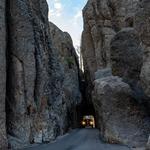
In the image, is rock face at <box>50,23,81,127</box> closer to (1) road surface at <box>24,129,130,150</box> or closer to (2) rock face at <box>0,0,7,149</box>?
(1) road surface at <box>24,129,130,150</box>

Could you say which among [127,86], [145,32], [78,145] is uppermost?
[145,32]

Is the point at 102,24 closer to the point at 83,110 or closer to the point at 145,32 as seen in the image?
the point at 83,110

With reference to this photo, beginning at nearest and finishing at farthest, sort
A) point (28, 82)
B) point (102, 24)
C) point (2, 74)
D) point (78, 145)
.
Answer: point (78, 145) < point (2, 74) < point (28, 82) < point (102, 24)

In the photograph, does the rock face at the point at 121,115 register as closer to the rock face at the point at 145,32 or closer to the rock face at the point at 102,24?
the rock face at the point at 145,32

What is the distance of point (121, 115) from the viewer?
16047mm

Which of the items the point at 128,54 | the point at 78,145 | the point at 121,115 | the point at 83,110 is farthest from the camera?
the point at 83,110

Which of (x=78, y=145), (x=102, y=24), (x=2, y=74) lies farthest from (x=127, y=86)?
(x=102, y=24)

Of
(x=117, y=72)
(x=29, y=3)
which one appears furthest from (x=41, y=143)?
(x=29, y=3)

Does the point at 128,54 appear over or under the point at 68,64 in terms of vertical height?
under

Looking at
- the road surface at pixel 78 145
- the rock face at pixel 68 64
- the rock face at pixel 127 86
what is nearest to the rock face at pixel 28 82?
the road surface at pixel 78 145

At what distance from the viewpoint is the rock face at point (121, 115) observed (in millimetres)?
15102

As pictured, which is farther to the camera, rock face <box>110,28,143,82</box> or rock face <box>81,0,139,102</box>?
rock face <box>81,0,139,102</box>

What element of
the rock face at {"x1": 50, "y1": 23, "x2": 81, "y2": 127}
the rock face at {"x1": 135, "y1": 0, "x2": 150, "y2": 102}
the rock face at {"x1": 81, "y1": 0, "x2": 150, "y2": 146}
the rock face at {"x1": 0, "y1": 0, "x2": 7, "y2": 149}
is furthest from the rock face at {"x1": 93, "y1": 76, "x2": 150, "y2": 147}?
the rock face at {"x1": 50, "y1": 23, "x2": 81, "y2": 127}

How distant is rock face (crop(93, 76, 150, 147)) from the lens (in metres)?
15.1
